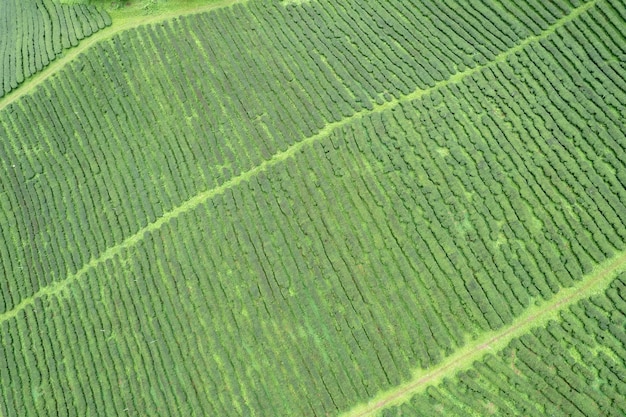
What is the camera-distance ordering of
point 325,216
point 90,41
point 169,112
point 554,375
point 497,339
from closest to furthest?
point 554,375
point 497,339
point 325,216
point 169,112
point 90,41

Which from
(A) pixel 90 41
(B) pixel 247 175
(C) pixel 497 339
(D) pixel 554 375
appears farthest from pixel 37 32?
(D) pixel 554 375

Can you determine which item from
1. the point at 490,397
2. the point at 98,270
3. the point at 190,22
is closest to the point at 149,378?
the point at 98,270

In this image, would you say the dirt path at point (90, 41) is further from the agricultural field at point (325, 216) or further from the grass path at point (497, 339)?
the grass path at point (497, 339)

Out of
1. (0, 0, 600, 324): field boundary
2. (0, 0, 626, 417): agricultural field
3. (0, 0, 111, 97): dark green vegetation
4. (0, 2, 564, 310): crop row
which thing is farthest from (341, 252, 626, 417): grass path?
(0, 0, 111, 97): dark green vegetation

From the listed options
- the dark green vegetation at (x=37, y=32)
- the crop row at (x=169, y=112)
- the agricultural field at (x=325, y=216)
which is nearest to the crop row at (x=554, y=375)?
the agricultural field at (x=325, y=216)

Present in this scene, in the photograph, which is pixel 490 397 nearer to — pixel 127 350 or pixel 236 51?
pixel 127 350

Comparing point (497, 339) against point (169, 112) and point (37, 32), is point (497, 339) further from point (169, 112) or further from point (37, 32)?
point (37, 32)
